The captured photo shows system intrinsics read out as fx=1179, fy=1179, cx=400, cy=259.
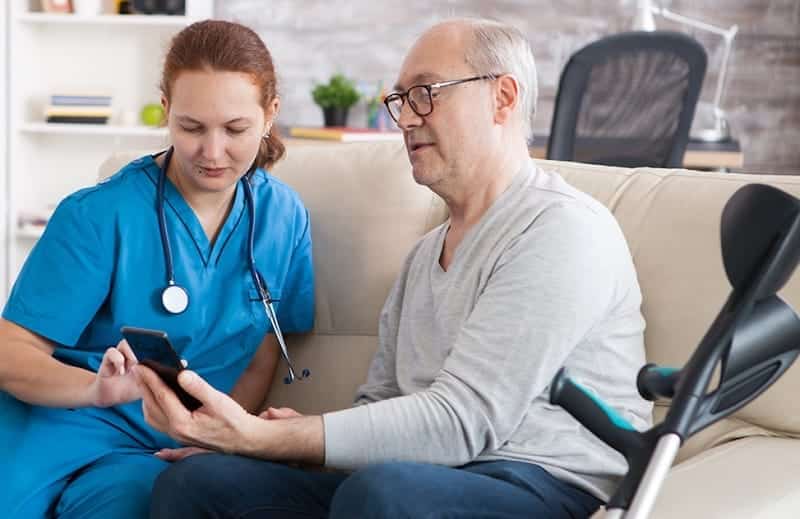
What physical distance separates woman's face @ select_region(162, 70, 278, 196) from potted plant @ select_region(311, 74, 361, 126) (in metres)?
2.42

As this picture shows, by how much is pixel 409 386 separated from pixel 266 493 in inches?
10.9

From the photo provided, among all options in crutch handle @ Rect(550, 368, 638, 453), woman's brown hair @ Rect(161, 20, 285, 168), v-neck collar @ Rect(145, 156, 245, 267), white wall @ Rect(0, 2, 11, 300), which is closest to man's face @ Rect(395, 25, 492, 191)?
woman's brown hair @ Rect(161, 20, 285, 168)

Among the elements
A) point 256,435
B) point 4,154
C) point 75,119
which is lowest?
point 4,154

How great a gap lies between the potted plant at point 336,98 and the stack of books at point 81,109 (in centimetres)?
79

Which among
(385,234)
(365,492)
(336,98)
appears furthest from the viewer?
(336,98)

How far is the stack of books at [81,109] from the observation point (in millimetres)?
4328

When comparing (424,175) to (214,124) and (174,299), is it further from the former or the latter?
(174,299)

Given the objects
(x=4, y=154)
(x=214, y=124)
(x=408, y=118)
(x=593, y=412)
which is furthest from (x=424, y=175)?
(x=4, y=154)

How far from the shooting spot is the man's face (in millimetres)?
1652

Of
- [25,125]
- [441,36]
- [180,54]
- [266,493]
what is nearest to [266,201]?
[180,54]

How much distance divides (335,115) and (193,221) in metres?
2.46

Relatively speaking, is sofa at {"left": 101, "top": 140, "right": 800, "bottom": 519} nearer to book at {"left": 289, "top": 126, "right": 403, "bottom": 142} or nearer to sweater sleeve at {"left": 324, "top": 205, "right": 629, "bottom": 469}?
sweater sleeve at {"left": 324, "top": 205, "right": 629, "bottom": 469}

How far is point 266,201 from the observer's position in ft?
6.14

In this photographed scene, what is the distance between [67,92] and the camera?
449cm
